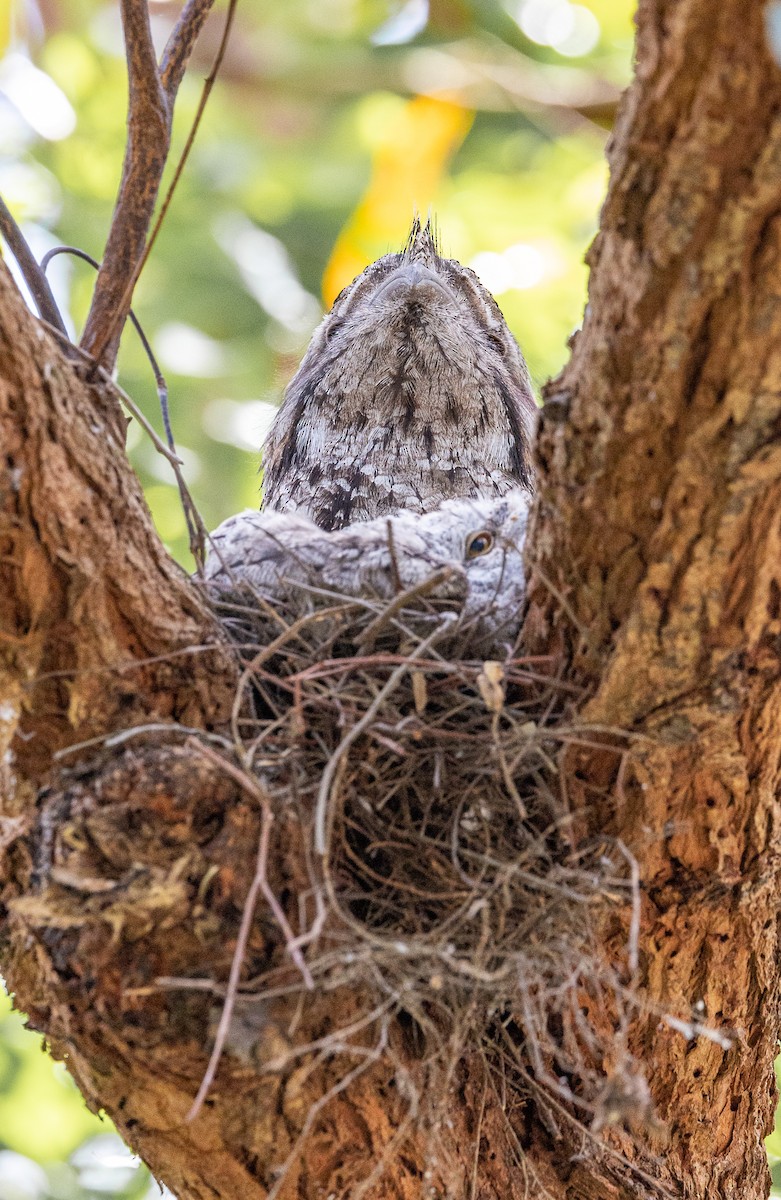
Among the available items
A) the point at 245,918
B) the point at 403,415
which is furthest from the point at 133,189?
the point at 403,415

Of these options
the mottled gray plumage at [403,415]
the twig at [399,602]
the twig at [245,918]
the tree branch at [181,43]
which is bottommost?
the twig at [245,918]

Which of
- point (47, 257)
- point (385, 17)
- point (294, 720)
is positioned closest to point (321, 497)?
point (47, 257)

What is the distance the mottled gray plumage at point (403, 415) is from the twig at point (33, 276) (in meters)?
1.11

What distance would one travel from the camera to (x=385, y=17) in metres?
5.13

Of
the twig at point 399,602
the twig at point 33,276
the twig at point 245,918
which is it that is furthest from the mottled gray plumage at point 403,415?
the twig at point 245,918

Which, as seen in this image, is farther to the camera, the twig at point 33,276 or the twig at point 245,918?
the twig at point 33,276

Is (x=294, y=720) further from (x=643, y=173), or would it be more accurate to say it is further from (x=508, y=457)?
(x=508, y=457)

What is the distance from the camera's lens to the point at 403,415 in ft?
9.84

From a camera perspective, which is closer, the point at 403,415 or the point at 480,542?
the point at 480,542

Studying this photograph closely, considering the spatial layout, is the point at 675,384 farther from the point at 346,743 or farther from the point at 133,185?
the point at 133,185

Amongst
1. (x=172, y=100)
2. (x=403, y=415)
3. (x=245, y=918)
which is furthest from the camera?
(x=403, y=415)

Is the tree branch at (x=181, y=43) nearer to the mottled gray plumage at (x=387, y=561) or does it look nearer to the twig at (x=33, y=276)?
the twig at (x=33, y=276)

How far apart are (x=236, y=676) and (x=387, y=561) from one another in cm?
38

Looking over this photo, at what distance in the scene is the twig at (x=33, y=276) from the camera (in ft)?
6.02
